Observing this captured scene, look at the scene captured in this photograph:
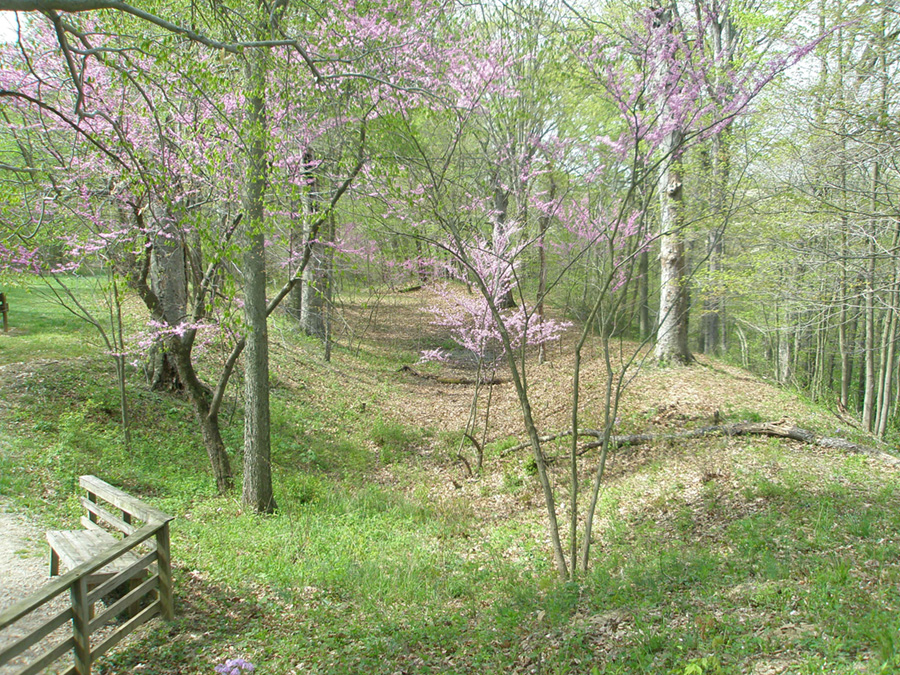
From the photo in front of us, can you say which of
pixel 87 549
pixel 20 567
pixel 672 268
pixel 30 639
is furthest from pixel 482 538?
pixel 672 268

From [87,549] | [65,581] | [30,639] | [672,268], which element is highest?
[672,268]

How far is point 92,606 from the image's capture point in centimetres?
379

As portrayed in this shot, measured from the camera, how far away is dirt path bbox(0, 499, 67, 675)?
4.09 metres

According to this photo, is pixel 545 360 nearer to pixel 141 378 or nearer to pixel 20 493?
pixel 141 378

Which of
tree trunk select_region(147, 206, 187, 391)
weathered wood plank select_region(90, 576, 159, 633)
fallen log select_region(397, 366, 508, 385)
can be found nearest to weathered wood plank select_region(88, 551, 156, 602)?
weathered wood plank select_region(90, 576, 159, 633)

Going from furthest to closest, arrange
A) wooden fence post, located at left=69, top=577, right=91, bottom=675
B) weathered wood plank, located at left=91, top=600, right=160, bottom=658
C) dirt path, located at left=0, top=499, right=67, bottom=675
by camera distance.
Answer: dirt path, located at left=0, top=499, right=67, bottom=675
weathered wood plank, located at left=91, top=600, right=160, bottom=658
wooden fence post, located at left=69, top=577, right=91, bottom=675

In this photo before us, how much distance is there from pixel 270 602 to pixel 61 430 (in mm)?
4900

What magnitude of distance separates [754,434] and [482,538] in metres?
4.29

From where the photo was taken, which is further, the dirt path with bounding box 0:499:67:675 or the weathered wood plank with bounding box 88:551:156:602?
the dirt path with bounding box 0:499:67:675

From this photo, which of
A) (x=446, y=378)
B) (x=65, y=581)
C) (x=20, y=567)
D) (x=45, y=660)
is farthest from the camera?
(x=446, y=378)

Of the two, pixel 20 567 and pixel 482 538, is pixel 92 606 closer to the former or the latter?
pixel 20 567

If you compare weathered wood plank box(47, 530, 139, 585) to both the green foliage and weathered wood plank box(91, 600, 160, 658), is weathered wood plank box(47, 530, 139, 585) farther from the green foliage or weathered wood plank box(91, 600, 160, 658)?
the green foliage

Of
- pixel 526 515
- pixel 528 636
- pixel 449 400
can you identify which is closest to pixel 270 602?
pixel 528 636

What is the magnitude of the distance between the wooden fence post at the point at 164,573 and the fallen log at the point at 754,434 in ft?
16.8
